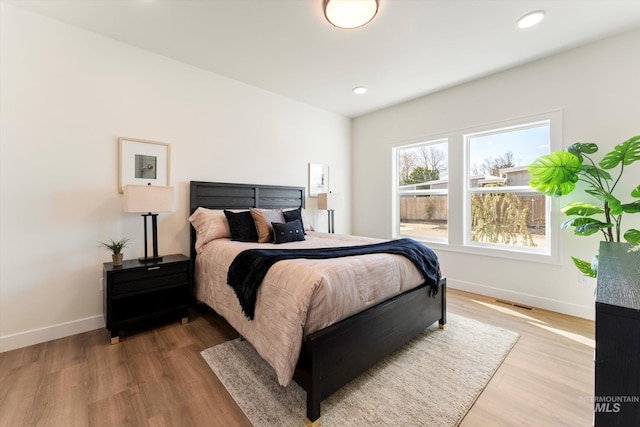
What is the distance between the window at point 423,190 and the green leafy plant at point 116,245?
380 cm

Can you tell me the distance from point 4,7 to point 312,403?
376cm

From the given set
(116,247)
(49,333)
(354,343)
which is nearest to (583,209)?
(354,343)

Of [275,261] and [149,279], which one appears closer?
[275,261]

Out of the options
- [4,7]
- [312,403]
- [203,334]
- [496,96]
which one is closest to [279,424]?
[312,403]

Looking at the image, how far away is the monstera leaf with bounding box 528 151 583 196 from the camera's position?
7.81 ft

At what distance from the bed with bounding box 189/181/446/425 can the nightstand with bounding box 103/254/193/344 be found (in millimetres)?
183

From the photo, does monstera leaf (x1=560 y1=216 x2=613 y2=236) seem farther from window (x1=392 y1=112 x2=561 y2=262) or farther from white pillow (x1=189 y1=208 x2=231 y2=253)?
white pillow (x1=189 y1=208 x2=231 y2=253)

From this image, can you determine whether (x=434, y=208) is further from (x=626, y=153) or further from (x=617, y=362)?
(x=617, y=362)

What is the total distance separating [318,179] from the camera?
14.6ft

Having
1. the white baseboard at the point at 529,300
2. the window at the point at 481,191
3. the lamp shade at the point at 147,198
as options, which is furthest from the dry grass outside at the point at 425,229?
the lamp shade at the point at 147,198

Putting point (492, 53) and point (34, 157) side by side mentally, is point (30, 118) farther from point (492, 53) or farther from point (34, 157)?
point (492, 53)

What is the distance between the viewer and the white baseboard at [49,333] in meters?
2.12

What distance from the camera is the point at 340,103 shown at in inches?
166

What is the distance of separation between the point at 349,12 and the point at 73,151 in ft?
8.91
